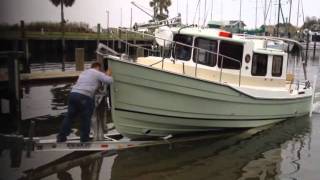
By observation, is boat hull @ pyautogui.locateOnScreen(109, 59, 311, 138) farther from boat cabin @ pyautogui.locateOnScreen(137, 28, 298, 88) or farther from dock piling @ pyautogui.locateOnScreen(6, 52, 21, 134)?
dock piling @ pyautogui.locateOnScreen(6, 52, 21, 134)

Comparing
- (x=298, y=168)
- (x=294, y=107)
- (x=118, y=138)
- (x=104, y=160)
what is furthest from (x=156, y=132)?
(x=294, y=107)

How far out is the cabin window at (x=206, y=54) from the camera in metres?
11.4

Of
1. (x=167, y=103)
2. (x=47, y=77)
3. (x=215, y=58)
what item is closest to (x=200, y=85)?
(x=167, y=103)

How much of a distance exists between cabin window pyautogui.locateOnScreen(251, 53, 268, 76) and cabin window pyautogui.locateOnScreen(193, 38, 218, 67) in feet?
3.86

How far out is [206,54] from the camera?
1148 centimetres

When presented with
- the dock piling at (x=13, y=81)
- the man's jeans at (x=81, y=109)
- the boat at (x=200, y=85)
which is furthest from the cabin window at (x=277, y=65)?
the dock piling at (x=13, y=81)

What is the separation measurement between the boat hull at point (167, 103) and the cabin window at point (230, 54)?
84cm

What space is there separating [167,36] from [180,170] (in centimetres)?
424

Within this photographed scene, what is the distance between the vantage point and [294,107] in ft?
45.8

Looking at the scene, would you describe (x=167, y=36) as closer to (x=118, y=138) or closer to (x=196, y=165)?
(x=118, y=138)

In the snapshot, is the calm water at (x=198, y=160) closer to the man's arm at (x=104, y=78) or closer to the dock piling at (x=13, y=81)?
the dock piling at (x=13, y=81)

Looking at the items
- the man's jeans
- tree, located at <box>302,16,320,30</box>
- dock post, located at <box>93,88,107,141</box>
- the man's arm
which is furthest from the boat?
tree, located at <box>302,16,320,30</box>

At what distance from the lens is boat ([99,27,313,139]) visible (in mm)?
9727

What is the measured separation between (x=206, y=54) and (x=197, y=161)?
2.98 metres
